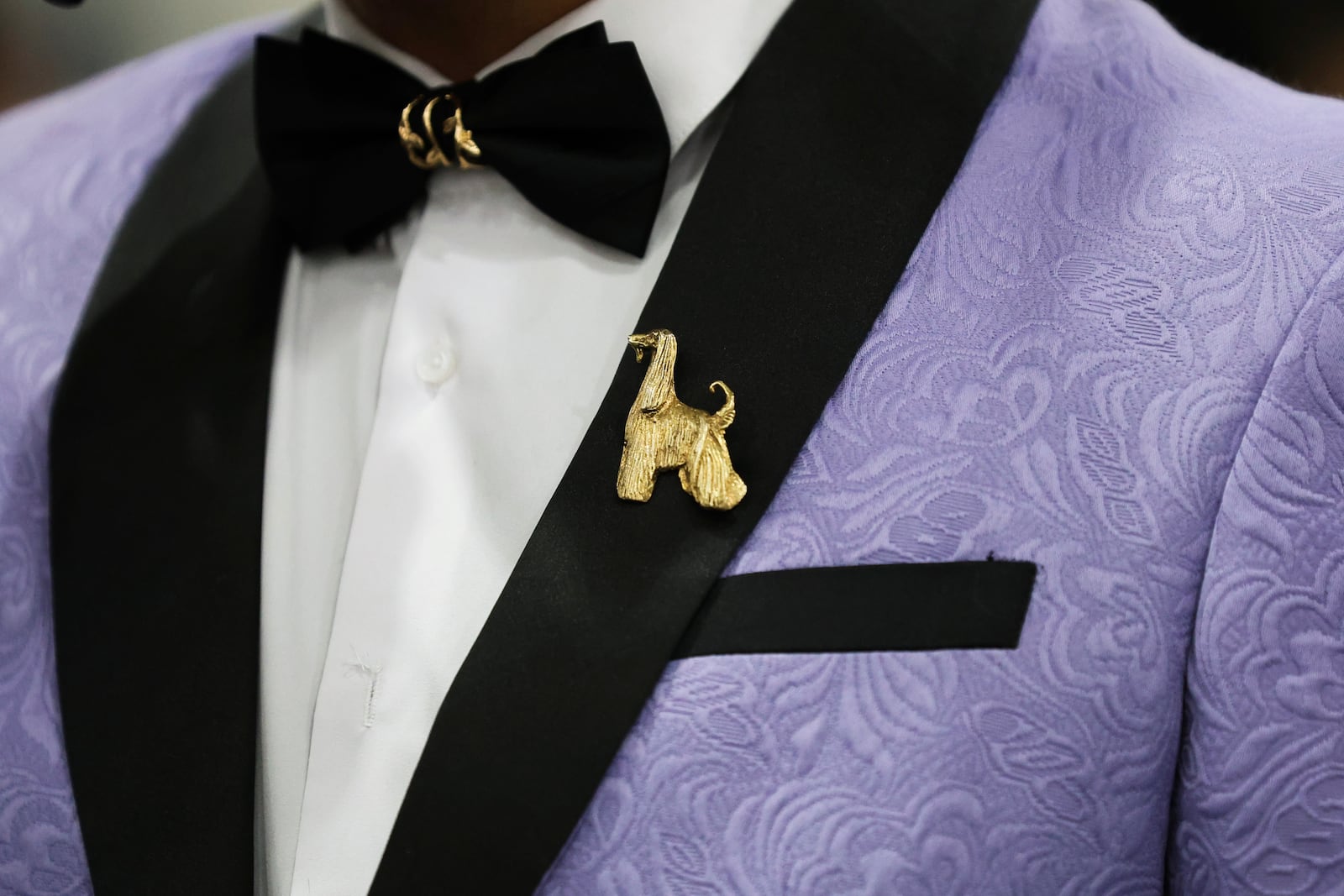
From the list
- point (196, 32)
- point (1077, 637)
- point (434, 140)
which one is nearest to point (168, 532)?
point (434, 140)

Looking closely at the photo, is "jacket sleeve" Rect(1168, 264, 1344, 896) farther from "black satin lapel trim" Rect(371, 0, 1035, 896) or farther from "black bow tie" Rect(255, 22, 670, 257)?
"black bow tie" Rect(255, 22, 670, 257)

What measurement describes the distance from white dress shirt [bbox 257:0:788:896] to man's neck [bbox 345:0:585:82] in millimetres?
12

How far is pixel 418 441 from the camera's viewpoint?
748 millimetres

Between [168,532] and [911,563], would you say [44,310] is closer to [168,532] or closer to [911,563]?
[168,532]

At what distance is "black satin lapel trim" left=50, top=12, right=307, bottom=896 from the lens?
694mm

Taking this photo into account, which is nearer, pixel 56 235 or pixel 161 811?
pixel 161 811

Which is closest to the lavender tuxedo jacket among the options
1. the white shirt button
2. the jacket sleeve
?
the jacket sleeve

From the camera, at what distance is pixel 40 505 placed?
79 centimetres

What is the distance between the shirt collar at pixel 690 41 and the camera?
0.75 m

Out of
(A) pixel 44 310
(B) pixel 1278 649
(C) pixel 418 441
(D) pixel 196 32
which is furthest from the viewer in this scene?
(D) pixel 196 32

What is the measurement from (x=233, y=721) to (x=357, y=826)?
0.32ft

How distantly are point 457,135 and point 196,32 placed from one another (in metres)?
1.16

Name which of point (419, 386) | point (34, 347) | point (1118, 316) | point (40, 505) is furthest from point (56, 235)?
point (1118, 316)

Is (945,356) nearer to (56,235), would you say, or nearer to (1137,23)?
(1137,23)
